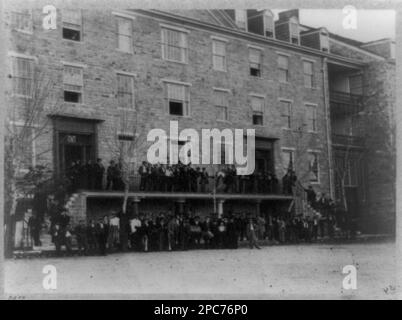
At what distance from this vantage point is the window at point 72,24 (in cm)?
1391

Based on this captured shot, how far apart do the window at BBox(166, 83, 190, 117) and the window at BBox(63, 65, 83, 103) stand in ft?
7.54

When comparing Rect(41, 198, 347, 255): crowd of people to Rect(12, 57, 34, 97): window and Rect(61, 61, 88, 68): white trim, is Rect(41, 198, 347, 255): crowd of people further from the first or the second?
Rect(61, 61, 88, 68): white trim

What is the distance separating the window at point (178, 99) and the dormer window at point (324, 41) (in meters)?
3.61

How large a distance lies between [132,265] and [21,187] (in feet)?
9.33

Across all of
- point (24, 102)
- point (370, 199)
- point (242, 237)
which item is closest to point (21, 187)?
point (24, 102)

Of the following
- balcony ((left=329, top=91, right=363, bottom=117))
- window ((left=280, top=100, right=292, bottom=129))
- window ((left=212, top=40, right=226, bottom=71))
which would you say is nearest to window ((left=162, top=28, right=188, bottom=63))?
window ((left=212, top=40, right=226, bottom=71))

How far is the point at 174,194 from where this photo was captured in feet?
53.7

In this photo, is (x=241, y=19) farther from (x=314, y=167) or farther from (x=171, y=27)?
(x=314, y=167)

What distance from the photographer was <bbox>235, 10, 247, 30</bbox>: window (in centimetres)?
1521

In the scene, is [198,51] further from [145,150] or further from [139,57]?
[145,150]

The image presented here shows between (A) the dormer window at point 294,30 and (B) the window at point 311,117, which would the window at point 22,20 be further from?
(B) the window at point 311,117

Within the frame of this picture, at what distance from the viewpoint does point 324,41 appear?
17.0 metres

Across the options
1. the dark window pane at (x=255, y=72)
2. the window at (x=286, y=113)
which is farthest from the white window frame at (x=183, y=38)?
the window at (x=286, y=113)

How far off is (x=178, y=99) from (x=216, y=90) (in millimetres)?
1241
